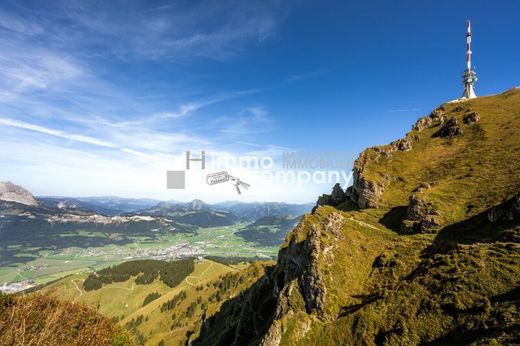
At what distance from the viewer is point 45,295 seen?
48500 mm

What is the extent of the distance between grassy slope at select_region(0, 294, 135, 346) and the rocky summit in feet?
119

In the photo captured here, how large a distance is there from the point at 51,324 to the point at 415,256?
7314 centimetres

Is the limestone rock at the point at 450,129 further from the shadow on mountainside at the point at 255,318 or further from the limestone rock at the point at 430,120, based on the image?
the shadow on mountainside at the point at 255,318

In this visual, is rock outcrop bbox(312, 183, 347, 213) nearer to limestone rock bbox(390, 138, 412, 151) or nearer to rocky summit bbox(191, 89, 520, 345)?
rocky summit bbox(191, 89, 520, 345)

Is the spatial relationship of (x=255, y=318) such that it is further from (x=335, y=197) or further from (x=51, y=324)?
(x=51, y=324)

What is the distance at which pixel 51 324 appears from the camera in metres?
39.8

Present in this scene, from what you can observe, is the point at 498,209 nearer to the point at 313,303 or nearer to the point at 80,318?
the point at 313,303

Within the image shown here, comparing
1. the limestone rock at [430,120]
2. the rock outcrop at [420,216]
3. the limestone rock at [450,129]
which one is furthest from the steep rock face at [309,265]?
the limestone rock at [430,120]

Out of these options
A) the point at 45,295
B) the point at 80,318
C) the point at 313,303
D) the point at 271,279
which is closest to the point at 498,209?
the point at 313,303

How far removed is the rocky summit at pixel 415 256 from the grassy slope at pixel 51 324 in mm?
36177

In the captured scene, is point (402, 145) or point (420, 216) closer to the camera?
point (420, 216)

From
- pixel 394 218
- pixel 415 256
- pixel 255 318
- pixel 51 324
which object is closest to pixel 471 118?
pixel 394 218

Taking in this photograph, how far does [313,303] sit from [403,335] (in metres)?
22.9

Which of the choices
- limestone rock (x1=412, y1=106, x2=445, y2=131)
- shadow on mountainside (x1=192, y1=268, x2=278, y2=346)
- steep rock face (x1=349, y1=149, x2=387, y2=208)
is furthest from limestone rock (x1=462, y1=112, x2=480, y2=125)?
shadow on mountainside (x1=192, y1=268, x2=278, y2=346)
